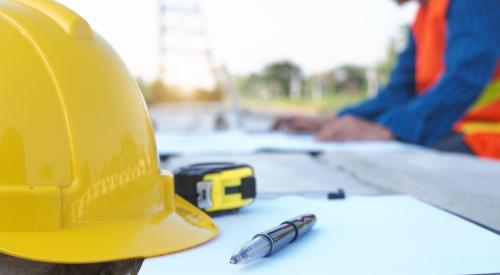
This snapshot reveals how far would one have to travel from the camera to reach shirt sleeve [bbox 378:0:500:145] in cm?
245

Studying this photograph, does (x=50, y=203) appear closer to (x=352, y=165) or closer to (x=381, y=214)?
(x=381, y=214)

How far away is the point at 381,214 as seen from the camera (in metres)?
1.00

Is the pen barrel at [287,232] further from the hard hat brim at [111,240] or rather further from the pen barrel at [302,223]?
the hard hat brim at [111,240]

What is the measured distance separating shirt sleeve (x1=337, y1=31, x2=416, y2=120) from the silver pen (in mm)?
2632

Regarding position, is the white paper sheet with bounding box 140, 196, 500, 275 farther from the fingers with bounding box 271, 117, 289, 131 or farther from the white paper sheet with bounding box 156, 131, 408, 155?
the fingers with bounding box 271, 117, 289, 131

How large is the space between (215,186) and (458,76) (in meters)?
1.81

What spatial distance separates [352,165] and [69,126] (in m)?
1.14

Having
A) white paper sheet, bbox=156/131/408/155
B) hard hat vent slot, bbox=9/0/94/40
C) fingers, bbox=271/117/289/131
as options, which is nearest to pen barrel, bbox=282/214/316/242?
hard hat vent slot, bbox=9/0/94/40

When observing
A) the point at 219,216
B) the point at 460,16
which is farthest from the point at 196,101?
the point at 219,216

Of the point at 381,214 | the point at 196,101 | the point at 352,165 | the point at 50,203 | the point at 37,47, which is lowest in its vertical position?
the point at 196,101

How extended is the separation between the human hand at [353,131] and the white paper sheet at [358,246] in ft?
5.04

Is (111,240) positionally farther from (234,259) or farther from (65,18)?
(65,18)

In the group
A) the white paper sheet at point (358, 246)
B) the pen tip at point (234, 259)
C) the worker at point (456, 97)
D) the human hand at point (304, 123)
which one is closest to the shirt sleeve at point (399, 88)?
the human hand at point (304, 123)

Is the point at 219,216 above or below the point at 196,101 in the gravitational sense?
above
